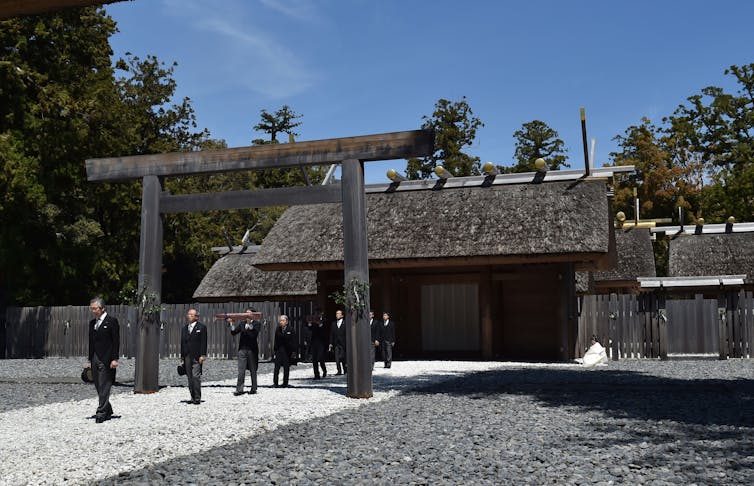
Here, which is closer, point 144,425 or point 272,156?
point 144,425

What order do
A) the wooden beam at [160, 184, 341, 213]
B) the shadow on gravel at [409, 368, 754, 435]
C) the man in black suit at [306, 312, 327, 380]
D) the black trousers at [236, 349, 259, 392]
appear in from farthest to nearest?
1. the man in black suit at [306, 312, 327, 380]
2. the black trousers at [236, 349, 259, 392]
3. the wooden beam at [160, 184, 341, 213]
4. the shadow on gravel at [409, 368, 754, 435]

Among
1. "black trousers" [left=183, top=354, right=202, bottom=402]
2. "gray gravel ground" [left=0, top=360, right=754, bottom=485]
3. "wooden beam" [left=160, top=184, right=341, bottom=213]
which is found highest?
"wooden beam" [left=160, top=184, right=341, bottom=213]

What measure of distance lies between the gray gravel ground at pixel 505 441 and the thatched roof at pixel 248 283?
54.7 feet

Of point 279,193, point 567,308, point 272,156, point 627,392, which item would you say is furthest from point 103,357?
point 567,308

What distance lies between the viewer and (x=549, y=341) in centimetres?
2466

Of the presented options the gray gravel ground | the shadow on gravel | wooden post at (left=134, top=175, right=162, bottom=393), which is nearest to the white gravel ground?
the gray gravel ground

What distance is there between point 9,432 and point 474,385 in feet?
28.8

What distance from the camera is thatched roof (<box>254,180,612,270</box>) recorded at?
73.5 ft

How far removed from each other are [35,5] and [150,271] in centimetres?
1250

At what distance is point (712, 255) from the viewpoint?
34625 mm

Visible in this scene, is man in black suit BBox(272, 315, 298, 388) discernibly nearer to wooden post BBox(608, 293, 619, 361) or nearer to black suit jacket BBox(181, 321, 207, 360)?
black suit jacket BBox(181, 321, 207, 360)

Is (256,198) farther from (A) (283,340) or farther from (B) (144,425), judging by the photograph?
(B) (144,425)

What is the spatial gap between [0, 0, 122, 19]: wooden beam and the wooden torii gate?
10158 millimetres

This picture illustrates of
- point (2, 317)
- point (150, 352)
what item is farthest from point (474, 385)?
point (2, 317)
